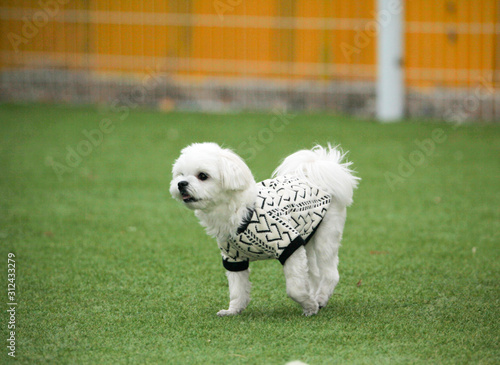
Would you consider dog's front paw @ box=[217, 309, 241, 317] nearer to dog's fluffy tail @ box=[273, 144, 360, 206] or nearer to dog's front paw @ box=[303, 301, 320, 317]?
dog's front paw @ box=[303, 301, 320, 317]

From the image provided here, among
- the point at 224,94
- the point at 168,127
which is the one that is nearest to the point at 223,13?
the point at 224,94

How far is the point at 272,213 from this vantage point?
394 centimetres

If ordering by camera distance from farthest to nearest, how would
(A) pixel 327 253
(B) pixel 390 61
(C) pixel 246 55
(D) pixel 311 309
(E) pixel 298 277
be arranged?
(C) pixel 246 55, (B) pixel 390 61, (A) pixel 327 253, (D) pixel 311 309, (E) pixel 298 277

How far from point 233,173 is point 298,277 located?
653mm

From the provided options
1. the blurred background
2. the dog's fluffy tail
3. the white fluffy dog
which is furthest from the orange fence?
the white fluffy dog

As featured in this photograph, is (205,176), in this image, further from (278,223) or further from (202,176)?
(278,223)

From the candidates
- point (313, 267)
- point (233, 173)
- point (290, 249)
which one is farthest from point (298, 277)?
point (233, 173)

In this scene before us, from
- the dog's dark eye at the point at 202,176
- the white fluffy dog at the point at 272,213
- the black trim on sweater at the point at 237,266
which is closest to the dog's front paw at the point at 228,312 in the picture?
the white fluffy dog at the point at 272,213

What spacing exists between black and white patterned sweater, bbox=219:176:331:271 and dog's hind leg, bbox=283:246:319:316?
1.6 inches

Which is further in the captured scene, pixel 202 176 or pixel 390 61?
pixel 390 61

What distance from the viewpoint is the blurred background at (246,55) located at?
1264cm

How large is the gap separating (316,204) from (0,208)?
12.4 feet

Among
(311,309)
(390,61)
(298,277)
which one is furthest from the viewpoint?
(390,61)

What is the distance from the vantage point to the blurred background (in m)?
12.6
